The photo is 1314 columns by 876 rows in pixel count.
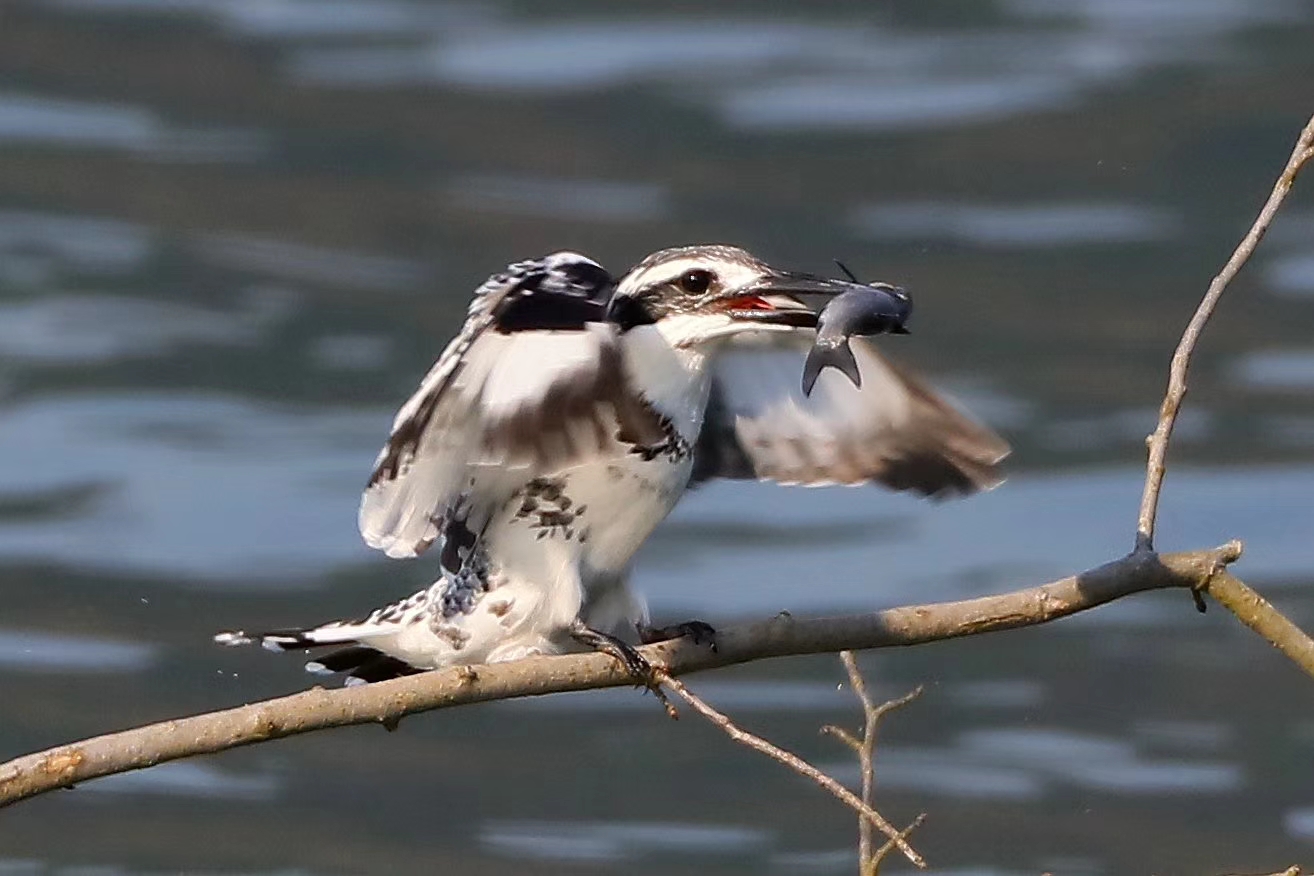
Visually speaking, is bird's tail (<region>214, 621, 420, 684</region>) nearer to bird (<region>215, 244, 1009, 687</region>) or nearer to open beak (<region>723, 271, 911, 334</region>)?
bird (<region>215, 244, 1009, 687</region>)

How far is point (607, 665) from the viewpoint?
4.36 m

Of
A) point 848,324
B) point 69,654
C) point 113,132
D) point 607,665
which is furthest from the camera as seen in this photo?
point 113,132

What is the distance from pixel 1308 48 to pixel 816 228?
300 cm

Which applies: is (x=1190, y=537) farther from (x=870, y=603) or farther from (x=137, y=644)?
(x=137, y=644)

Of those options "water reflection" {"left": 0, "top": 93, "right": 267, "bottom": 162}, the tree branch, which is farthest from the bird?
"water reflection" {"left": 0, "top": 93, "right": 267, "bottom": 162}

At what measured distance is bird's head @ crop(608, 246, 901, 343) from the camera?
451 cm

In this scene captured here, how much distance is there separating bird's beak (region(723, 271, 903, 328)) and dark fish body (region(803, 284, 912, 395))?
179mm

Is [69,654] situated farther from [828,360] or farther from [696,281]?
[828,360]

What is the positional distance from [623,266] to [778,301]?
21.4ft

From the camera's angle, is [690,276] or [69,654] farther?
[69,654]

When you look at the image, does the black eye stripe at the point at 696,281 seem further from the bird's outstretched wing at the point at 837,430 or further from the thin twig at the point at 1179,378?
the thin twig at the point at 1179,378

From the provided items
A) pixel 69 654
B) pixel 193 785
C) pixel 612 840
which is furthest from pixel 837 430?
pixel 69 654

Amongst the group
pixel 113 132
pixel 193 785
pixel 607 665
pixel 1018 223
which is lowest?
pixel 607 665

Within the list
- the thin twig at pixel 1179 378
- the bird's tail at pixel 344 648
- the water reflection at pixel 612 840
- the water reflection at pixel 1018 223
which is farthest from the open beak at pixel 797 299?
the water reflection at pixel 1018 223
